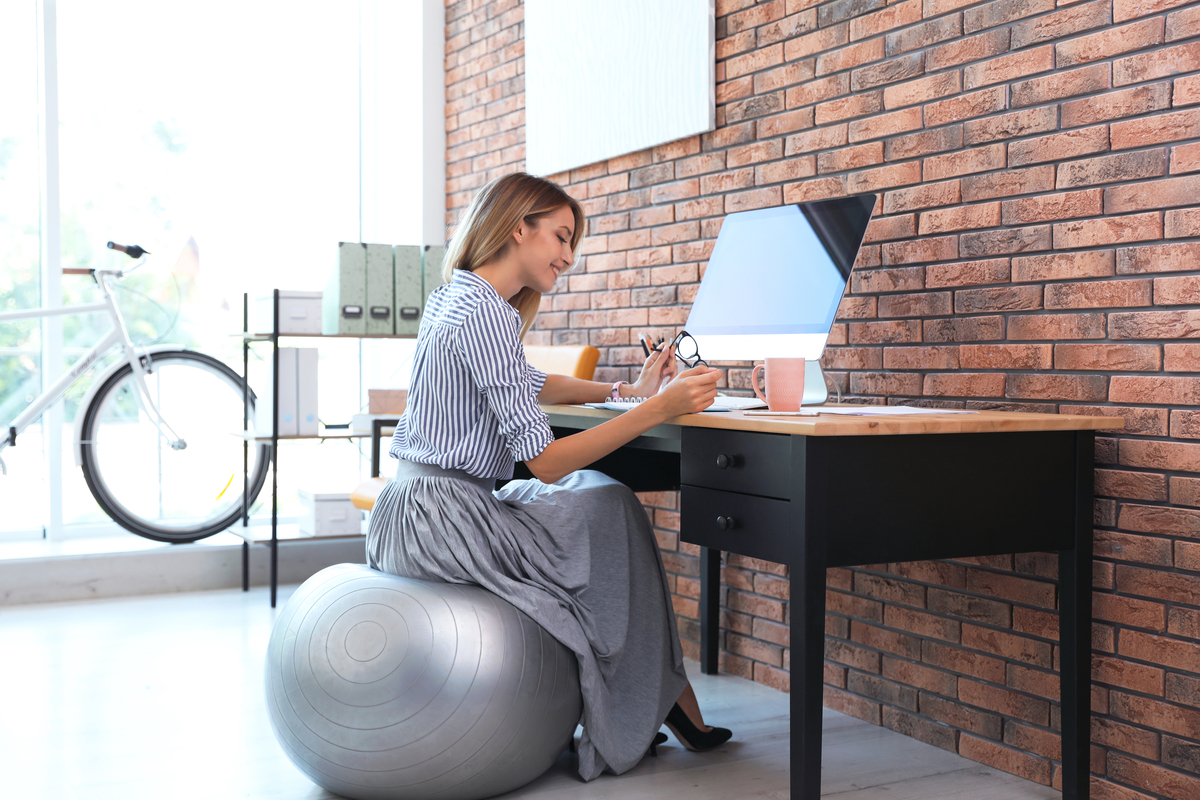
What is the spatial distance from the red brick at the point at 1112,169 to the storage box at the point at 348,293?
2.40 meters

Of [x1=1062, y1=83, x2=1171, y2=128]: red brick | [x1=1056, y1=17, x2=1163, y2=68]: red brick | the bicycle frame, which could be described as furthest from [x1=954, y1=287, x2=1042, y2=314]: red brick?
the bicycle frame

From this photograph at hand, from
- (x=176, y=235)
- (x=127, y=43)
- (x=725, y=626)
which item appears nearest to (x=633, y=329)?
(x=725, y=626)

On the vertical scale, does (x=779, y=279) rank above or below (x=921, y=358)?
above

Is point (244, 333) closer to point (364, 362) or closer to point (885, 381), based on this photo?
point (364, 362)

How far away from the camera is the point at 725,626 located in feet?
9.29

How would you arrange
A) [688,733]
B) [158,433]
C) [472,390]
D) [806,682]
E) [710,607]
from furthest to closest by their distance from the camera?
[158,433] < [710,607] < [688,733] < [472,390] < [806,682]

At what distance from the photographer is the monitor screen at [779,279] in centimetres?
211

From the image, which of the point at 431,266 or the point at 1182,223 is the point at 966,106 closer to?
the point at 1182,223

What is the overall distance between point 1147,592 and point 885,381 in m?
0.70

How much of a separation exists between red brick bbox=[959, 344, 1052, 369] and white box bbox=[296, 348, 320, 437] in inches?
90.7

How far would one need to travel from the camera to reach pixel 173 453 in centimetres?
407

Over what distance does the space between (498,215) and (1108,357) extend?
3.68ft

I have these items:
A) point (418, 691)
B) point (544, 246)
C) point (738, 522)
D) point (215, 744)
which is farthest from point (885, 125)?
point (215, 744)

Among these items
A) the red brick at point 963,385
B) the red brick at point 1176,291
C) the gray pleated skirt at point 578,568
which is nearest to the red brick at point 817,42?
the red brick at point 963,385
